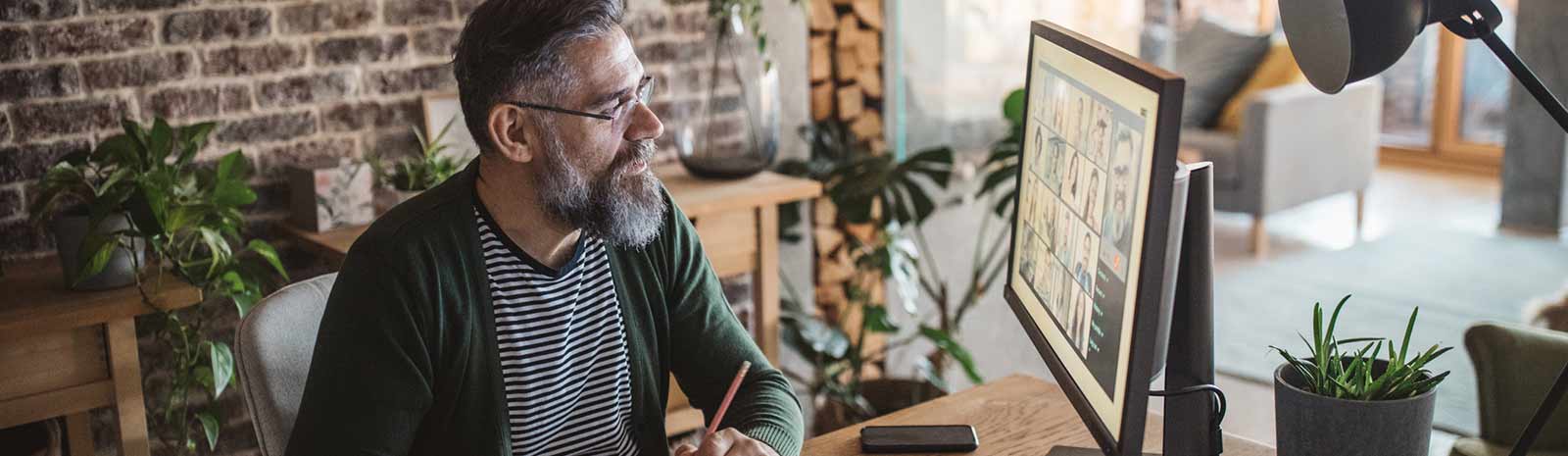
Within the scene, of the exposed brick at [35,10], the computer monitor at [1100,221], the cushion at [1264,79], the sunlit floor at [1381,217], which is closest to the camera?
the computer monitor at [1100,221]

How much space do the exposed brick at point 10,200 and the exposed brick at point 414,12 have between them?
0.70 metres

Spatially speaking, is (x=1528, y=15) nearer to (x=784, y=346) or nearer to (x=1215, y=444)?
(x=784, y=346)

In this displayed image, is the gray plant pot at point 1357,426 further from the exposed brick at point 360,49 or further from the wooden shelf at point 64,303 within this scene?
the exposed brick at point 360,49

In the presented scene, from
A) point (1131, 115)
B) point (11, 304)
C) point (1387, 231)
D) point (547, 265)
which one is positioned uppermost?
point (1131, 115)

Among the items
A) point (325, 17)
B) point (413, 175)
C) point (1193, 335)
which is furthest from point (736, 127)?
point (1193, 335)

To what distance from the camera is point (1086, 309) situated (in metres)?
1.28

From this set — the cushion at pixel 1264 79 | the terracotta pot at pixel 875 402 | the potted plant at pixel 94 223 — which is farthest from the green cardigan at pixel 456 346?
the cushion at pixel 1264 79

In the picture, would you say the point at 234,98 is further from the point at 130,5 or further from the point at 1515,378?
the point at 1515,378

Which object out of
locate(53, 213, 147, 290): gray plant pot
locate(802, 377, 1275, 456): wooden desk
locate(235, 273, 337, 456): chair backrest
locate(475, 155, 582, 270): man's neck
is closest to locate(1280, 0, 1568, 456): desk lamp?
locate(802, 377, 1275, 456): wooden desk

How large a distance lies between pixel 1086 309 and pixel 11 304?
1.70m

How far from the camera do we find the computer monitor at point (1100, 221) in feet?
3.57

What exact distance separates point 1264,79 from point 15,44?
15.6 ft

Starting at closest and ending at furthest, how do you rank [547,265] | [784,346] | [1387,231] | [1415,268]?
[547,265], [784,346], [1415,268], [1387,231]

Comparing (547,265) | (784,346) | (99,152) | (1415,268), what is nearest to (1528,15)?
(1415,268)
